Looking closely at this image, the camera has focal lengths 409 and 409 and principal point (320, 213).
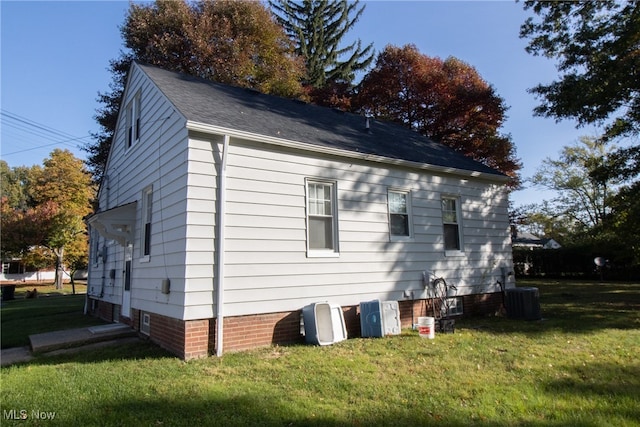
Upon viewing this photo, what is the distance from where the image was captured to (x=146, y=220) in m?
8.55

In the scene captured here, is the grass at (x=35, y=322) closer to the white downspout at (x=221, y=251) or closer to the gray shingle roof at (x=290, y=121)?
the white downspout at (x=221, y=251)

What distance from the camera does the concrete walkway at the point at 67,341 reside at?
7.04 m

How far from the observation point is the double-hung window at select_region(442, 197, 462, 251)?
33.0 feet

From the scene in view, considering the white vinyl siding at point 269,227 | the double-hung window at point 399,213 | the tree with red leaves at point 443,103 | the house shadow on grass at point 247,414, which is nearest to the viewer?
the house shadow on grass at point 247,414

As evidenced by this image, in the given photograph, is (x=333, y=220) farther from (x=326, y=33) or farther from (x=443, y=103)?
(x=326, y=33)

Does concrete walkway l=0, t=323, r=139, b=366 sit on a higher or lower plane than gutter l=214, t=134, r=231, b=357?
lower

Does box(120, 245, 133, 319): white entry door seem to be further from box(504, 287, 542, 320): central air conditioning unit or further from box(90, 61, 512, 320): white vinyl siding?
box(504, 287, 542, 320): central air conditioning unit

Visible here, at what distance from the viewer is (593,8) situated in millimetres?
11492

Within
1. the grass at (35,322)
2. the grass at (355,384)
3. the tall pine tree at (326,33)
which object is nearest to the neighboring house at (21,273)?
the grass at (35,322)

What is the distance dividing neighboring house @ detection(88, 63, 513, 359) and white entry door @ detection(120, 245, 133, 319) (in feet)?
0.21

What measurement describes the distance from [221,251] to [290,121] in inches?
154

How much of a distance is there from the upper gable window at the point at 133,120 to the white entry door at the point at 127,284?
2.68m

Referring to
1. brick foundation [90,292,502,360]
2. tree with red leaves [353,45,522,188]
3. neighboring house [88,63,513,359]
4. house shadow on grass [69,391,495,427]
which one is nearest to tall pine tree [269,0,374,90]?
tree with red leaves [353,45,522,188]

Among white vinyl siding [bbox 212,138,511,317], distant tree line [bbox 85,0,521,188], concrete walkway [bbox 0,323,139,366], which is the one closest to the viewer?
white vinyl siding [bbox 212,138,511,317]
